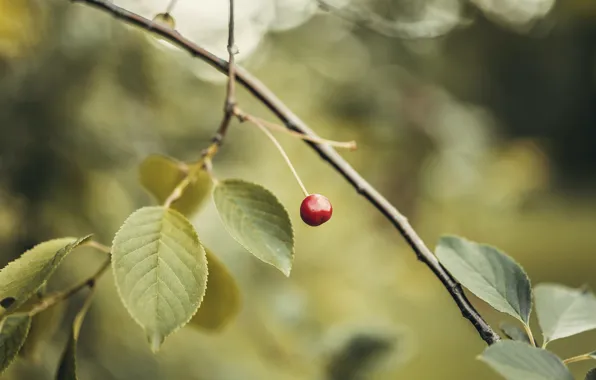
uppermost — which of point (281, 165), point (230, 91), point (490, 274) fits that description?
point (281, 165)

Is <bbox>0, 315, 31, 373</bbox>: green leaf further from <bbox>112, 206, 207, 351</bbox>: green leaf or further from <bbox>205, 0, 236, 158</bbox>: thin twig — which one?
<bbox>205, 0, 236, 158</bbox>: thin twig

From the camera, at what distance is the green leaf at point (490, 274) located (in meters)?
0.48

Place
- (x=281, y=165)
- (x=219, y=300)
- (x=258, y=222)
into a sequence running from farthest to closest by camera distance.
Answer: (x=281, y=165), (x=219, y=300), (x=258, y=222)

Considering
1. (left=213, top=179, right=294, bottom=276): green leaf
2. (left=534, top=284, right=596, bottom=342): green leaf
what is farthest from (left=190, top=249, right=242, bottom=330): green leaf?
(left=534, top=284, right=596, bottom=342): green leaf

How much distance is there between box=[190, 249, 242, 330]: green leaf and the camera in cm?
62

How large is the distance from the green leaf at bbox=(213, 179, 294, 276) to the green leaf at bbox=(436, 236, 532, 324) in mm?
141

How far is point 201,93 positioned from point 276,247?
4.07ft

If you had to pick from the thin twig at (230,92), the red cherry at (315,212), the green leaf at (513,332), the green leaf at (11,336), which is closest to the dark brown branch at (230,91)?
the thin twig at (230,92)

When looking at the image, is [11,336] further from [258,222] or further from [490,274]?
[490,274]

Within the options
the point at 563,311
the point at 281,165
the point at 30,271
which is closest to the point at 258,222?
the point at 30,271

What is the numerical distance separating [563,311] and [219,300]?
37 cm

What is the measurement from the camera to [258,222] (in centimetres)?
50

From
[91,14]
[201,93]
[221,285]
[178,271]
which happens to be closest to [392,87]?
[201,93]

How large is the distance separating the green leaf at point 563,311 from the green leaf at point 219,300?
33cm
